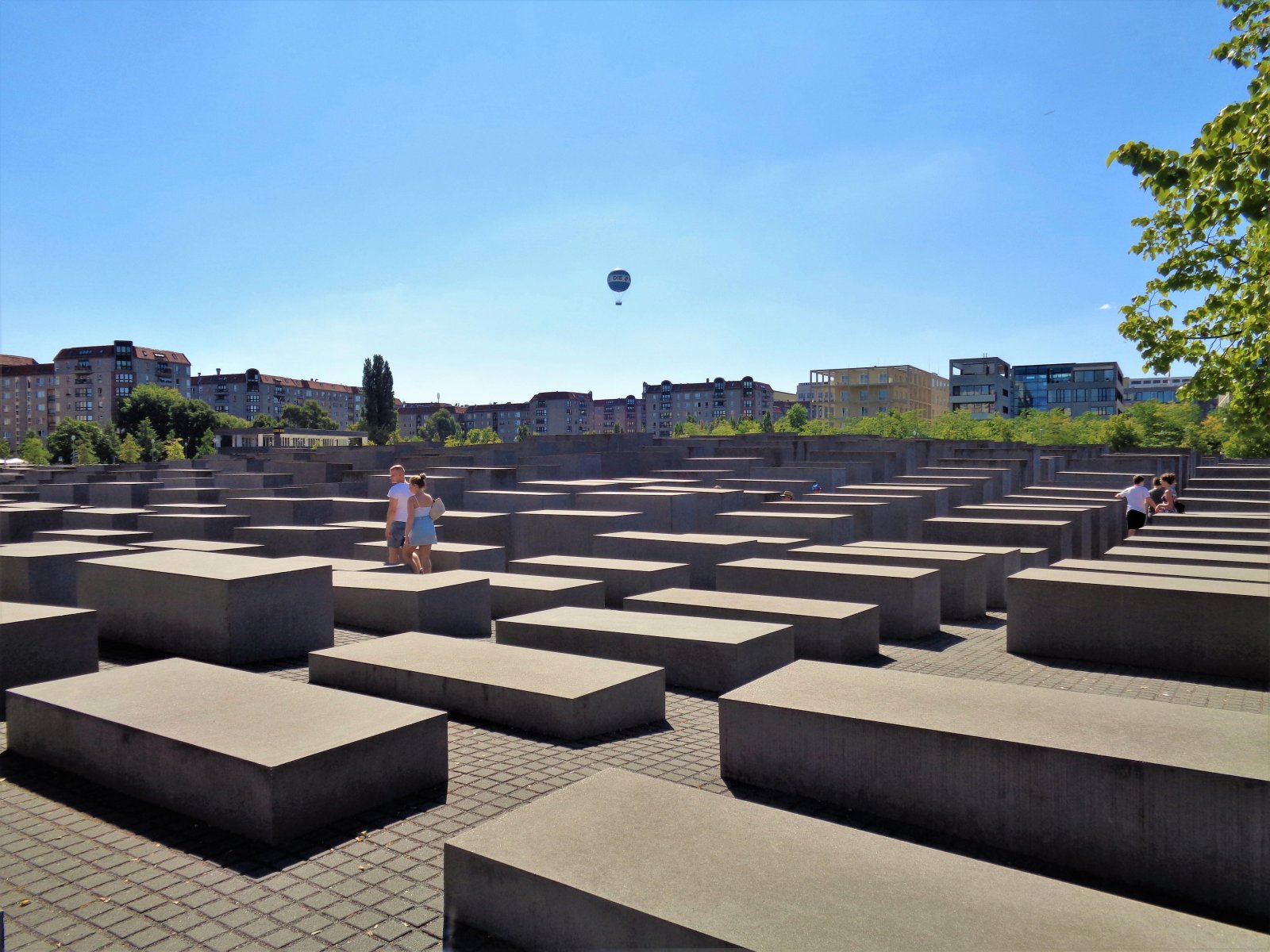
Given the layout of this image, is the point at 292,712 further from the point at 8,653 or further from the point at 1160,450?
the point at 1160,450

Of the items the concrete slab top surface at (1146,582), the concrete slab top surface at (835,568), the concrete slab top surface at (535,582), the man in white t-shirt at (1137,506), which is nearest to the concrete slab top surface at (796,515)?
the concrete slab top surface at (835,568)

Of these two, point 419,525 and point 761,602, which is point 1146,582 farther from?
point 419,525

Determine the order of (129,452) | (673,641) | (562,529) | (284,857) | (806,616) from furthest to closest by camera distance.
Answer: (129,452), (562,529), (806,616), (673,641), (284,857)

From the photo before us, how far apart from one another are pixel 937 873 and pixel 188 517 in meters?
14.2

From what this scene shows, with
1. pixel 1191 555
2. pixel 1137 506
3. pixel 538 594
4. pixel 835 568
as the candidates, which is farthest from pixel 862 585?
pixel 1137 506

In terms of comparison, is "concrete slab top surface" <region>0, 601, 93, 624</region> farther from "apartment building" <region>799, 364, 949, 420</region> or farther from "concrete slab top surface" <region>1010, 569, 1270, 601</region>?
"apartment building" <region>799, 364, 949, 420</region>

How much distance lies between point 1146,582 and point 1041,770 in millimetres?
5134

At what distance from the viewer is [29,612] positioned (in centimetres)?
724

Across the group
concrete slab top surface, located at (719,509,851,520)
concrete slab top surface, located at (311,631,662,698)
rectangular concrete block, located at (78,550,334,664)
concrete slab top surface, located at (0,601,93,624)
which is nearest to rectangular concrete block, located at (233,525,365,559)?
rectangular concrete block, located at (78,550,334,664)

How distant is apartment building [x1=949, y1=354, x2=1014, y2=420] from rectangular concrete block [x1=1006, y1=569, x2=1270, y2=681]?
110 metres

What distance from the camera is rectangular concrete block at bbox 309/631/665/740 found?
6.12 m

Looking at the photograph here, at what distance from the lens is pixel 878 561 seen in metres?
10.9

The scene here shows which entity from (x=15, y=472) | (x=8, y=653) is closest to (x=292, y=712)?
(x=8, y=653)

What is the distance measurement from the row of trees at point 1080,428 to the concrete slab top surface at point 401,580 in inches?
1854
